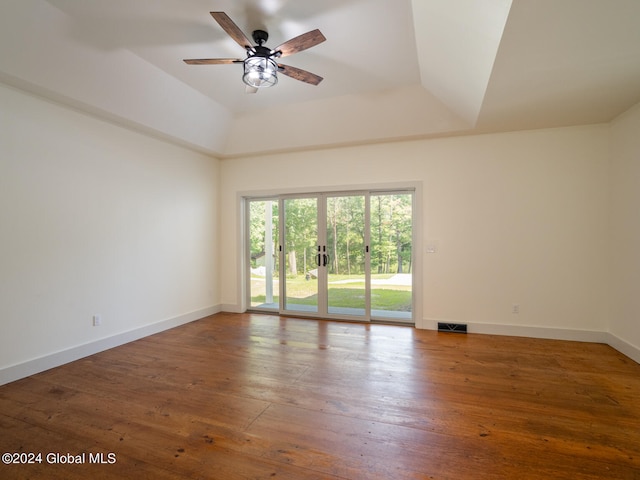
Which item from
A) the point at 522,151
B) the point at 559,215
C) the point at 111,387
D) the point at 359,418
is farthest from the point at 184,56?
the point at 559,215

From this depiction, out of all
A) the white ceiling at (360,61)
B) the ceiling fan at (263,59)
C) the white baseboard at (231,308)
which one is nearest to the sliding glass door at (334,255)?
the white baseboard at (231,308)

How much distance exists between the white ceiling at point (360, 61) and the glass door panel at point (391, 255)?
Answer: 1.07m

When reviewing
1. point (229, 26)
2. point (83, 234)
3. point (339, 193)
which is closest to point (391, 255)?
point (339, 193)

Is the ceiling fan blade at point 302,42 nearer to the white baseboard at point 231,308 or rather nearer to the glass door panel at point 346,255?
the glass door panel at point 346,255

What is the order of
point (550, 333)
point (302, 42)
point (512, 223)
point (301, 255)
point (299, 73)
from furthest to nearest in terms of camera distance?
point (301, 255)
point (512, 223)
point (550, 333)
point (299, 73)
point (302, 42)

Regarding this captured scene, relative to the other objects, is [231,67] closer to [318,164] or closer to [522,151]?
[318,164]

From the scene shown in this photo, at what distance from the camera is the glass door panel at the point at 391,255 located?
15.6ft

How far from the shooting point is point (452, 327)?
4391 mm

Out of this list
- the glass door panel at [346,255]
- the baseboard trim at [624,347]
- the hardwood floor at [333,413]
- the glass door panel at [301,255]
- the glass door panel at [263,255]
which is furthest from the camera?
the glass door panel at [263,255]

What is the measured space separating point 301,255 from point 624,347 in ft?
14.5

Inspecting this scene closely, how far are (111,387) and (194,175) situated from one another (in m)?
3.46

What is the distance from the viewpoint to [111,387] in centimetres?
277

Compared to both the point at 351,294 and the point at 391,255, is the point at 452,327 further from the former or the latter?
the point at 351,294

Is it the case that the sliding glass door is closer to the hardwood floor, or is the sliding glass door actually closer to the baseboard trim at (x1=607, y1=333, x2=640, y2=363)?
the hardwood floor
